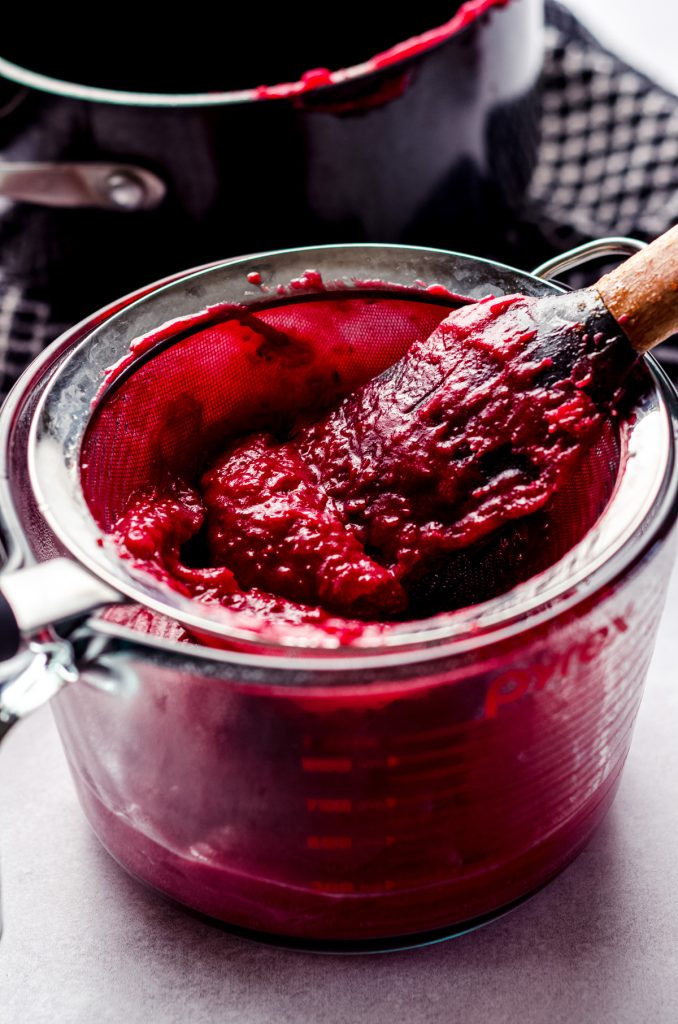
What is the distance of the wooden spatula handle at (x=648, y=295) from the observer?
0.73m

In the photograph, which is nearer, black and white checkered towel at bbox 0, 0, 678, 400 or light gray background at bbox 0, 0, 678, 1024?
light gray background at bbox 0, 0, 678, 1024

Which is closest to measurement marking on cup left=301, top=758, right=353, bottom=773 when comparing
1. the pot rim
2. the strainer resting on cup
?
the strainer resting on cup

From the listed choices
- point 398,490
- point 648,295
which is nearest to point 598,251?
point 648,295

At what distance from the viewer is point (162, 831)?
2.28 ft

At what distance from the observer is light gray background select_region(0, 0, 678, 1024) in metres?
0.68

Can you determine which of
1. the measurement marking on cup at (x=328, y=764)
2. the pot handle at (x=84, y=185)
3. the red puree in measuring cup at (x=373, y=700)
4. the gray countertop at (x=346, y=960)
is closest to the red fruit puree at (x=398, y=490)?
the red puree in measuring cup at (x=373, y=700)

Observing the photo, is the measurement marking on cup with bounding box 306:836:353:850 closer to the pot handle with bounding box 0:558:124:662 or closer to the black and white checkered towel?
the pot handle with bounding box 0:558:124:662

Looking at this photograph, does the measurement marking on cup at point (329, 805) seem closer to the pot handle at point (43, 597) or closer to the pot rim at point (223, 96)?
the pot handle at point (43, 597)

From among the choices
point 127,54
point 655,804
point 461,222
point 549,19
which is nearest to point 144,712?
point 655,804

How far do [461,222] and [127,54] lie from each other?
1.40 ft

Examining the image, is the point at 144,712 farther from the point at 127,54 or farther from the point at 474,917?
the point at 127,54

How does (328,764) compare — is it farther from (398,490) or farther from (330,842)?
(398,490)

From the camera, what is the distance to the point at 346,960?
0.70 meters

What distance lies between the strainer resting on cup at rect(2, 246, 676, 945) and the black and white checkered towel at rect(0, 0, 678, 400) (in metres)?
0.39
